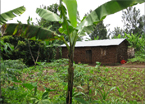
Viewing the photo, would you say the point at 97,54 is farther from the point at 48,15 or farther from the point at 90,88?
the point at 48,15

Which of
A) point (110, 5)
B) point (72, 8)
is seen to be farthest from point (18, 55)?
point (110, 5)

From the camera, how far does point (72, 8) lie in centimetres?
381

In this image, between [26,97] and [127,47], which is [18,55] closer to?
[26,97]

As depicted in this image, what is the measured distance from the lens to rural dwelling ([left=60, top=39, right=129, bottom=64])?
12.2 metres

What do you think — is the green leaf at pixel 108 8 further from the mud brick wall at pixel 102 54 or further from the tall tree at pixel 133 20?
the tall tree at pixel 133 20

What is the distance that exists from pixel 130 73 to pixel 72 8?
5.42 m

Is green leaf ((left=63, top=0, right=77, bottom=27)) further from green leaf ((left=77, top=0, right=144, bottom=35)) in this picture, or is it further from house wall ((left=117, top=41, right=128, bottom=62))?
house wall ((left=117, top=41, right=128, bottom=62))

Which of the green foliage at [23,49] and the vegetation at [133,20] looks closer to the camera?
the green foliage at [23,49]

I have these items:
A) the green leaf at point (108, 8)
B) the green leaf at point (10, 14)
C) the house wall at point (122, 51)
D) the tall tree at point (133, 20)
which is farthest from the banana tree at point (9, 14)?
the tall tree at point (133, 20)

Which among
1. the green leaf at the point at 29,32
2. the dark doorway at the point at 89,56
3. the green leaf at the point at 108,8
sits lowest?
the dark doorway at the point at 89,56

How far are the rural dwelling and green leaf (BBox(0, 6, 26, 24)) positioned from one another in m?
9.08

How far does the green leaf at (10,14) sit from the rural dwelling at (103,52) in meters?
9.08

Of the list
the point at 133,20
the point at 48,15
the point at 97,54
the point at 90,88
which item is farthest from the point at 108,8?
the point at 133,20

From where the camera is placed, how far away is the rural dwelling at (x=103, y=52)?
12.2 metres
